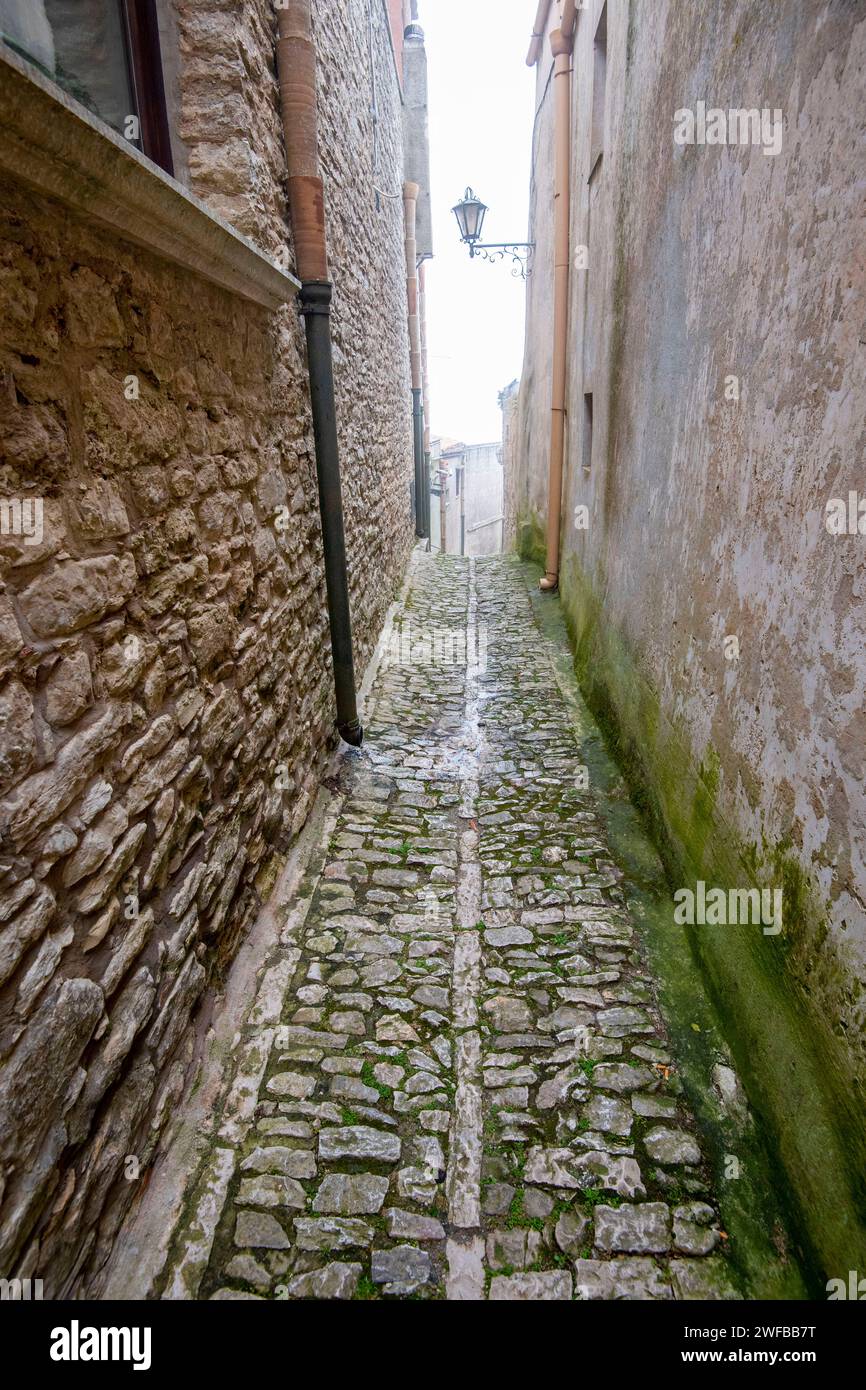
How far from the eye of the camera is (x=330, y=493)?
14.1 ft

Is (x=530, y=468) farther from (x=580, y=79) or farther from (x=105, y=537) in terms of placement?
(x=105, y=537)

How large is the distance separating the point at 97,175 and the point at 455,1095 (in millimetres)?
2868

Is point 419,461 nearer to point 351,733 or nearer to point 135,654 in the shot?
point 351,733

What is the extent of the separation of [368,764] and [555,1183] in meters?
2.84

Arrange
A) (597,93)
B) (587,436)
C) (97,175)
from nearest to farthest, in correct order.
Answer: (97,175) < (597,93) < (587,436)

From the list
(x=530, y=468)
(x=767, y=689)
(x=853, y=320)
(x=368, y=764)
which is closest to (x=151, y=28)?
(x=853, y=320)

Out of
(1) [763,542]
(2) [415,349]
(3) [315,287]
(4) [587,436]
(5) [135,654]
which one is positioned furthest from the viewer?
(2) [415,349]

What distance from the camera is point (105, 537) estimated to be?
6.38 feet

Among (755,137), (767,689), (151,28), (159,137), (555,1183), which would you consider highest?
(151,28)

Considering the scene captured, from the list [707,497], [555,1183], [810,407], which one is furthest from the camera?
[707,497]

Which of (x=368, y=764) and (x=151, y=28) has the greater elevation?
(x=151, y=28)

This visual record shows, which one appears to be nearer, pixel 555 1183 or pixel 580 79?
pixel 555 1183

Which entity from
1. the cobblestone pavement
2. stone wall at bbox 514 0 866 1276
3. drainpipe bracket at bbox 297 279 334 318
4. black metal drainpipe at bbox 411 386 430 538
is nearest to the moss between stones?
stone wall at bbox 514 0 866 1276

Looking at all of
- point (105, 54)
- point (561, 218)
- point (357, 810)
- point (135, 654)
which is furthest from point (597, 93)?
point (135, 654)
